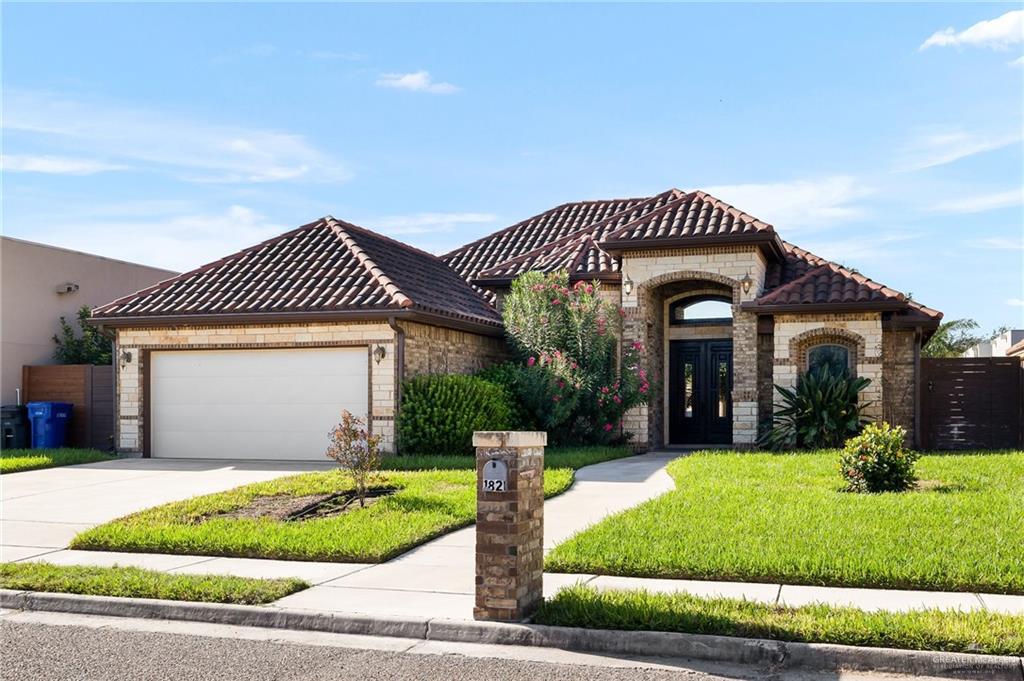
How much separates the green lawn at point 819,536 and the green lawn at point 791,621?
101 centimetres

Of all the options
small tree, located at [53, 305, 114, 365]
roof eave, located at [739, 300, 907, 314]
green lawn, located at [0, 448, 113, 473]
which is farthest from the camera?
small tree, located at [53, 305, 114, 365]

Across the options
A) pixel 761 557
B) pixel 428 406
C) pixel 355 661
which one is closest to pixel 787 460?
pixel 428 406

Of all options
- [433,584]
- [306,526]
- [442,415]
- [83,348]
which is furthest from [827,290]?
[83,348]

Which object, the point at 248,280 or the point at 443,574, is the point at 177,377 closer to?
the point at 248,280

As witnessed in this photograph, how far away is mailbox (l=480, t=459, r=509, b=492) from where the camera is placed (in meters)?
7.34

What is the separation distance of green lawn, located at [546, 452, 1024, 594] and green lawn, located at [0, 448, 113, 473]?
11815 millimetres

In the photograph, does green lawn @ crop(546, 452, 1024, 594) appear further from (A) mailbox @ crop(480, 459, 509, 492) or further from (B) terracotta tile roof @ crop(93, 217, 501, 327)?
(B) terracotta tile roof @ crop(93, 217, 501, 327)

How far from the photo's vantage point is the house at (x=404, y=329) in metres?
18.8

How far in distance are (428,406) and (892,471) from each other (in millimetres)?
8331

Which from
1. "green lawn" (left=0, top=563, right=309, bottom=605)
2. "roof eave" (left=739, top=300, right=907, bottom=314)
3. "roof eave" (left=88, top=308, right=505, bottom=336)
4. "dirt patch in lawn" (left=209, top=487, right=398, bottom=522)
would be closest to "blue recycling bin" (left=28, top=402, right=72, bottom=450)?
"roof eave" (left=88, top=308, right=505, bottom=336)

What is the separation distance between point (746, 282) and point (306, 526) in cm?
1265

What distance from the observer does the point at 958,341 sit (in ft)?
154

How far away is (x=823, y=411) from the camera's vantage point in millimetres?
19016

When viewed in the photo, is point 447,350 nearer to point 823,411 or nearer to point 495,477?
point 823,411
